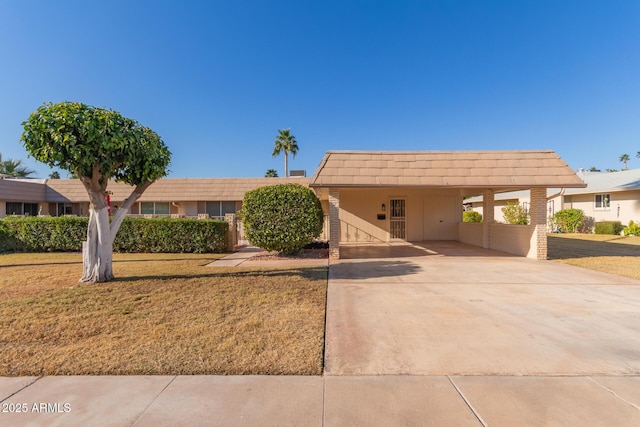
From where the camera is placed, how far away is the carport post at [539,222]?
34.0ft

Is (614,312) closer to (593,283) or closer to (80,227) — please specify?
(593,283)

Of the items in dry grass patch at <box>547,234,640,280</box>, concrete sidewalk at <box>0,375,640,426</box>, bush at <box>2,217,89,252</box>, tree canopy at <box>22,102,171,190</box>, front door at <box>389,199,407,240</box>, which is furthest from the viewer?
front door at <box>389,199,407,240</box>

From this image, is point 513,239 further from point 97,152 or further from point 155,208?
point 155,208

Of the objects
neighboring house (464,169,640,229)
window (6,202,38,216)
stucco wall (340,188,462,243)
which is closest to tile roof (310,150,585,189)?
stucco wall (340,188,462,243)

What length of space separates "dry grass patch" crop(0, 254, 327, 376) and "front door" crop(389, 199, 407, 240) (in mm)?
8622

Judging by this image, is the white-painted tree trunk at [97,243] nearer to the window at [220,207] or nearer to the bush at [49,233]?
the bush at [49,233]

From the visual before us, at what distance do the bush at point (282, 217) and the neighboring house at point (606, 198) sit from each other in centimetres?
1415

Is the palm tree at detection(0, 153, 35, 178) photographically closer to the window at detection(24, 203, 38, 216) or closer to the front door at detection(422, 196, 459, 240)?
the window at detection(24, 203, 38, 216)

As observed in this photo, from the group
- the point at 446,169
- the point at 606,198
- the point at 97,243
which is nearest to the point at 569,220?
the point at 606,198

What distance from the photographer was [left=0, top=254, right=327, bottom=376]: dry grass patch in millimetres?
3283

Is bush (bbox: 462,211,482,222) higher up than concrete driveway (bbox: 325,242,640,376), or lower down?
higher up

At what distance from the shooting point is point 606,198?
20281mm

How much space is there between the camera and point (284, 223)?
1016 centimetres

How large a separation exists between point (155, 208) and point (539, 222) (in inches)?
908
